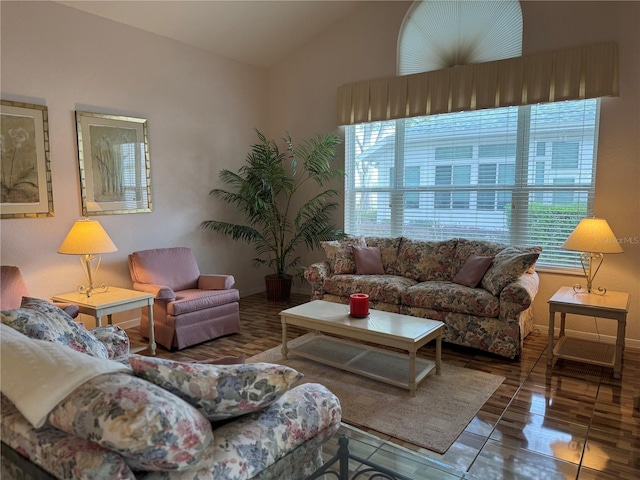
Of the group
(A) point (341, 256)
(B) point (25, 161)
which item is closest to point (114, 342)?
(B) point (25, 161)

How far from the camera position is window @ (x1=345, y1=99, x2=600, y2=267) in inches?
163

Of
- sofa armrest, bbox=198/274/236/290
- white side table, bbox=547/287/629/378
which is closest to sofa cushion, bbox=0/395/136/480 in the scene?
sofa armrest, bbox=198/274/236/290

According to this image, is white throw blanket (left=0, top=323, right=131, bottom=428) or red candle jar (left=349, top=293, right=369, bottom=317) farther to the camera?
red candle jar (left=349, top=293, right=369, bottom=317)

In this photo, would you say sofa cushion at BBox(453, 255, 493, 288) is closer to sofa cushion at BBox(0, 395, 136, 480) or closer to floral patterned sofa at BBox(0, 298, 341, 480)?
floral patterned sofa at BBox(0, 298, 341, 480)

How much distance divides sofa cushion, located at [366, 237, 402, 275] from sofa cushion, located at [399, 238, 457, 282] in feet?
0.23

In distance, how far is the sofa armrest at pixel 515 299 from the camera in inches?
138

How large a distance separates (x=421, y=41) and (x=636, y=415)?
13.2ft

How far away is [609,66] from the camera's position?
12.4ft

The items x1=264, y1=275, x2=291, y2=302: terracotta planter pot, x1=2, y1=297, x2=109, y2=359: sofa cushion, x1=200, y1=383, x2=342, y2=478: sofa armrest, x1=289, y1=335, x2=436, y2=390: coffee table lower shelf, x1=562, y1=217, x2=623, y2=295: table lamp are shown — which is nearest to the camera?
x1=200, y1=383, x2=342, y2=478: sofa armrest

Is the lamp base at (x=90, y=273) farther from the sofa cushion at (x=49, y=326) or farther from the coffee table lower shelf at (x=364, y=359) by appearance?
the coffee table lower shelf at (x=364, y=359)

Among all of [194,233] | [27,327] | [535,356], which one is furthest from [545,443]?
[194,233]

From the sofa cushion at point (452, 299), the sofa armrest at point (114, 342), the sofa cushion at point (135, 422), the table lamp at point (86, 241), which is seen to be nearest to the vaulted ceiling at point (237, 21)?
the table lamp at point (86, 241)

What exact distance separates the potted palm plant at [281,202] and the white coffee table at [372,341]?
6.04 feet

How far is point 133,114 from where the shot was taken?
449 centimetres
